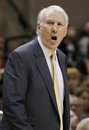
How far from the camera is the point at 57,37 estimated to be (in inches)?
159

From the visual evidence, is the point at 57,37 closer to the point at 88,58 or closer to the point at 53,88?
the point at 53,88

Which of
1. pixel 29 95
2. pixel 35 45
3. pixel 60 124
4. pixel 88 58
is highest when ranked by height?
pixel 35 45

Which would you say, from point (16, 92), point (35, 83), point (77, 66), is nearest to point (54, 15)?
point (35, 83)

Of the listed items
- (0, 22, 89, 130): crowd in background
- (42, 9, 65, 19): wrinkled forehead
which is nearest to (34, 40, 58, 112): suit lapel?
(42, 9, 65, 19): wrinkled forehead

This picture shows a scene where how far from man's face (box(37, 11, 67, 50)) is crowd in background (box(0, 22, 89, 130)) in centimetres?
157

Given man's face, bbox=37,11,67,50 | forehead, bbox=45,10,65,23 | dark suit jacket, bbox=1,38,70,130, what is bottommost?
dark suit jacket, bbox=1,38,70,130

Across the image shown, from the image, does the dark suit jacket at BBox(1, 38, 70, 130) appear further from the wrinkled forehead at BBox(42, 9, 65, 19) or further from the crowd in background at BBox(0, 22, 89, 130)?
the crowd in background at BBox(0, 22, 89, 130)

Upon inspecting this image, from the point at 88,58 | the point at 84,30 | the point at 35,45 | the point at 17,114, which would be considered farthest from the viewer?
the point at 84,30

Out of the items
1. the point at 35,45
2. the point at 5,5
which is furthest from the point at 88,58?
the point at 35,45

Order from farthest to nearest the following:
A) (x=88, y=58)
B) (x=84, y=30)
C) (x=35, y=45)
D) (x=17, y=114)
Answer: (x=84, y=30) → (x=88, y=58) → (x=35, y=45) → (x=17, y=114)

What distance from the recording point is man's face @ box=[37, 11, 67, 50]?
4031 millimetres

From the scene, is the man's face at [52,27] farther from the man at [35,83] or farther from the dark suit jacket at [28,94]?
the dark suit jacket at [28,94]

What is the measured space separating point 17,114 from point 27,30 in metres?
7.31

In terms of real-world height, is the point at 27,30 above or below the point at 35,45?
below
